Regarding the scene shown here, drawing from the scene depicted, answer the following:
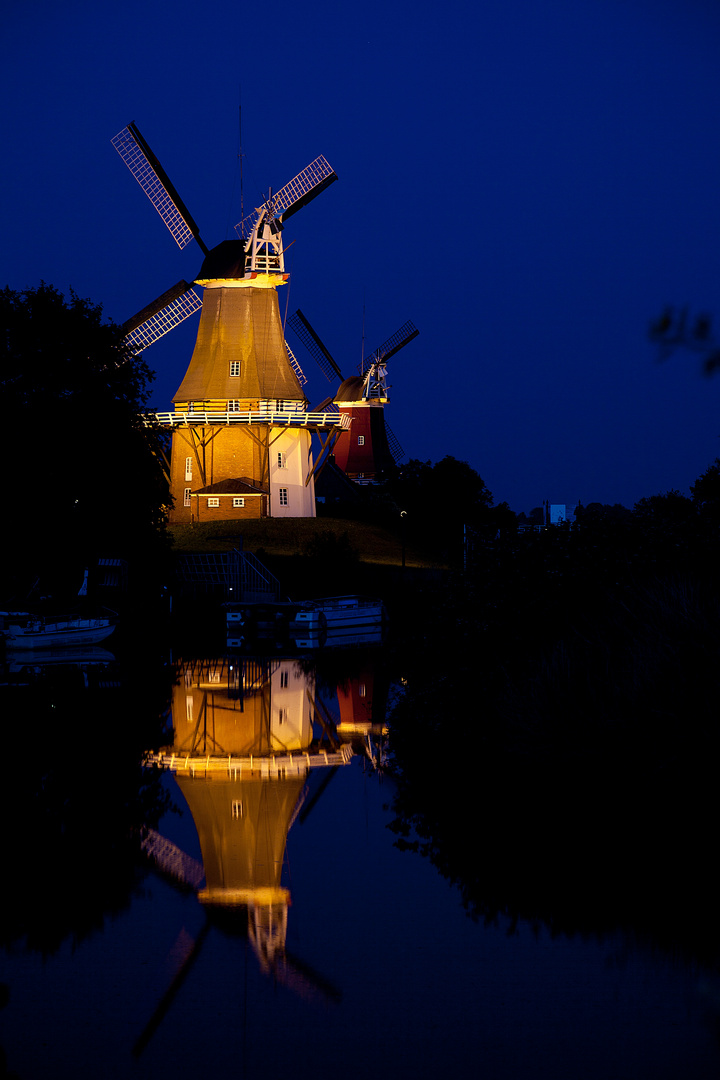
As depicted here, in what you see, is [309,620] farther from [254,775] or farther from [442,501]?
[442,501]

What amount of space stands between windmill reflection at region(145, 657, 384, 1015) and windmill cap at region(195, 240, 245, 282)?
37.7m

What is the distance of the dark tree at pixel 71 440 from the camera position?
1866 inches

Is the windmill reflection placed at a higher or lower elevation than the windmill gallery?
lower

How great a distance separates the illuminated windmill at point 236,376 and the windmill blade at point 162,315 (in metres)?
0.06

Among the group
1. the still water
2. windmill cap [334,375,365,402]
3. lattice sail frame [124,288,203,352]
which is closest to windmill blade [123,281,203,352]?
lattice sail frame [124,288,203,352]

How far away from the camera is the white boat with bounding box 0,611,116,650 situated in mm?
43375

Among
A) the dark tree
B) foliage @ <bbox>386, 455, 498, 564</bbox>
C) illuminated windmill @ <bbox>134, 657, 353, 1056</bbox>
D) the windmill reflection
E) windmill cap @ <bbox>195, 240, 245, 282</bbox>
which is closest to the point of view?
illuminated windmill @ <bbox>134, 657, 353, 1056</bbox>

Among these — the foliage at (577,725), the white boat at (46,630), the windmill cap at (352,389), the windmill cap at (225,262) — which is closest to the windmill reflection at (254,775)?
the foliage at (577,725)

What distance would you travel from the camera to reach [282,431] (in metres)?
73.0

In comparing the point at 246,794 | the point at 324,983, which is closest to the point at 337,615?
the point at 246,794

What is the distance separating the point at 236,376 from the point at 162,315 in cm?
562

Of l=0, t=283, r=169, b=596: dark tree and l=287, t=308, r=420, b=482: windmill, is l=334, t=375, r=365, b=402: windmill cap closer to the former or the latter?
l=287, t=308, r=420, b=482: windmill

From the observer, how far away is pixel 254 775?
20266mm

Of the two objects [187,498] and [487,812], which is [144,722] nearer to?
[487,812]
